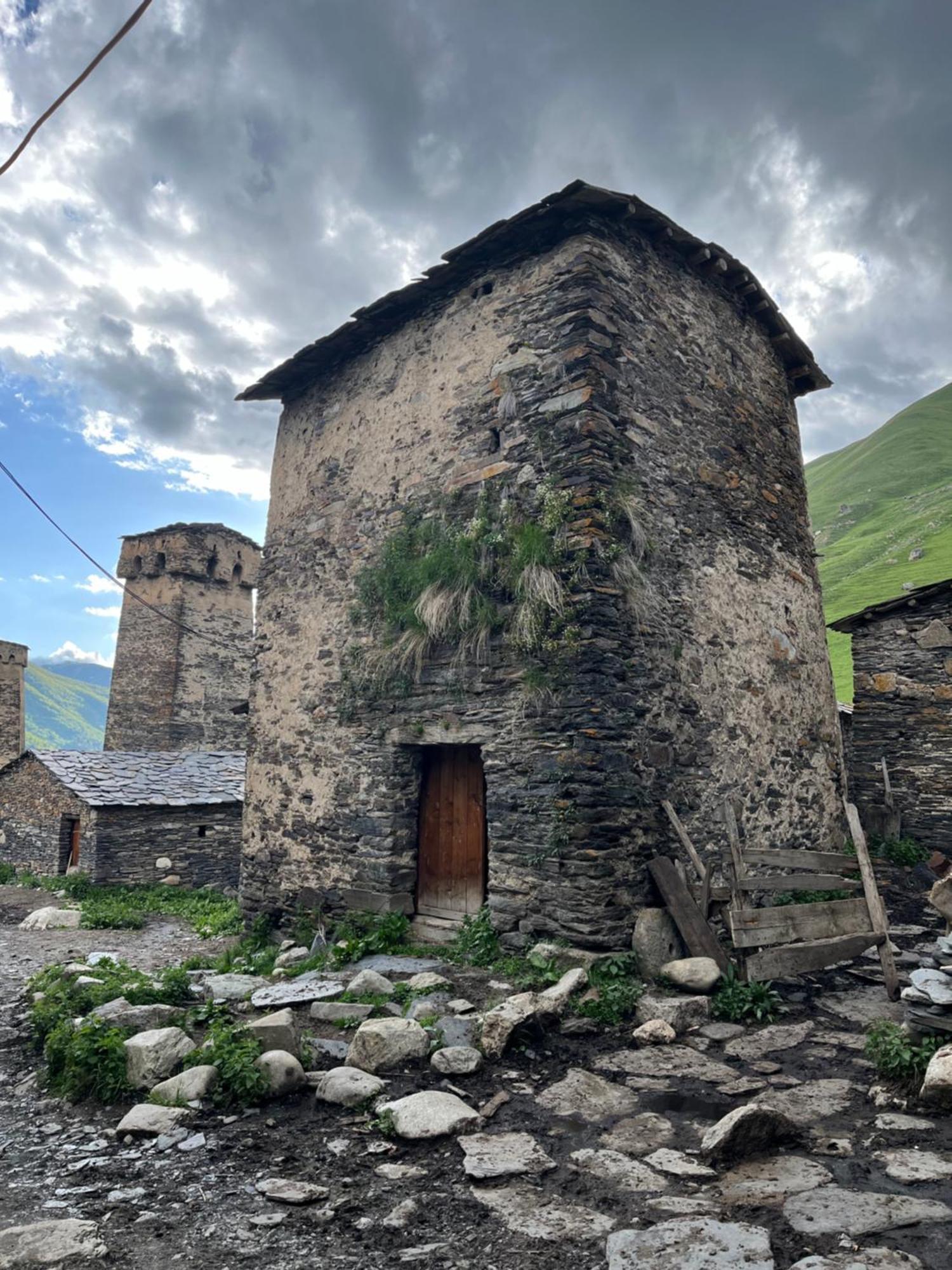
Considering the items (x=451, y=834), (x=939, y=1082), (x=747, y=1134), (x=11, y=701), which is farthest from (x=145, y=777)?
(x=939, y=1082)

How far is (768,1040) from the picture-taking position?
4.70 meters

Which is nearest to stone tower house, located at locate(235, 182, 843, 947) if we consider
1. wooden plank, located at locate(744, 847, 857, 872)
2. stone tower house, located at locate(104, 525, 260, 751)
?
wooden plank, located at locate(744, 847, 857, 872)

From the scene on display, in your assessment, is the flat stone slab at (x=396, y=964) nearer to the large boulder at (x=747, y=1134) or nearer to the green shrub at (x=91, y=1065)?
the green shrub at (x=91, y=1065)

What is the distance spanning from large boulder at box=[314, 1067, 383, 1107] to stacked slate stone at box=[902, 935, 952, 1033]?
292 cm

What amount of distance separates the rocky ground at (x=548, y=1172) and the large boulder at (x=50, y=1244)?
0.04 metres

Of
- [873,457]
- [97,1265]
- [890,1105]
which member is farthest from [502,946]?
[873,457]

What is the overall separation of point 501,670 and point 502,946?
2343 mm

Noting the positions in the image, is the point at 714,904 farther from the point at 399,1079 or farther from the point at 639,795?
the point at 399,1079

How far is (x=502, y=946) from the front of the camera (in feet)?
20.6

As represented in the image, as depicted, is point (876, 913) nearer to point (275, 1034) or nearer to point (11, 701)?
point (275, 1034)

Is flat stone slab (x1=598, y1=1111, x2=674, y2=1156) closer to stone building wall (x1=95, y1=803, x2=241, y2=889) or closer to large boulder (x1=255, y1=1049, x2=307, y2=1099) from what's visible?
large boulder (x1=255, y1=1049, x2=307, y2=1099)

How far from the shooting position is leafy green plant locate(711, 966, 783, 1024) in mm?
5059

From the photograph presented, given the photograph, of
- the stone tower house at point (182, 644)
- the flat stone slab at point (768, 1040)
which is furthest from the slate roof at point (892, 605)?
the stone tower house at point (182, 644)

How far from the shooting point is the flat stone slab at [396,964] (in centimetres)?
621
